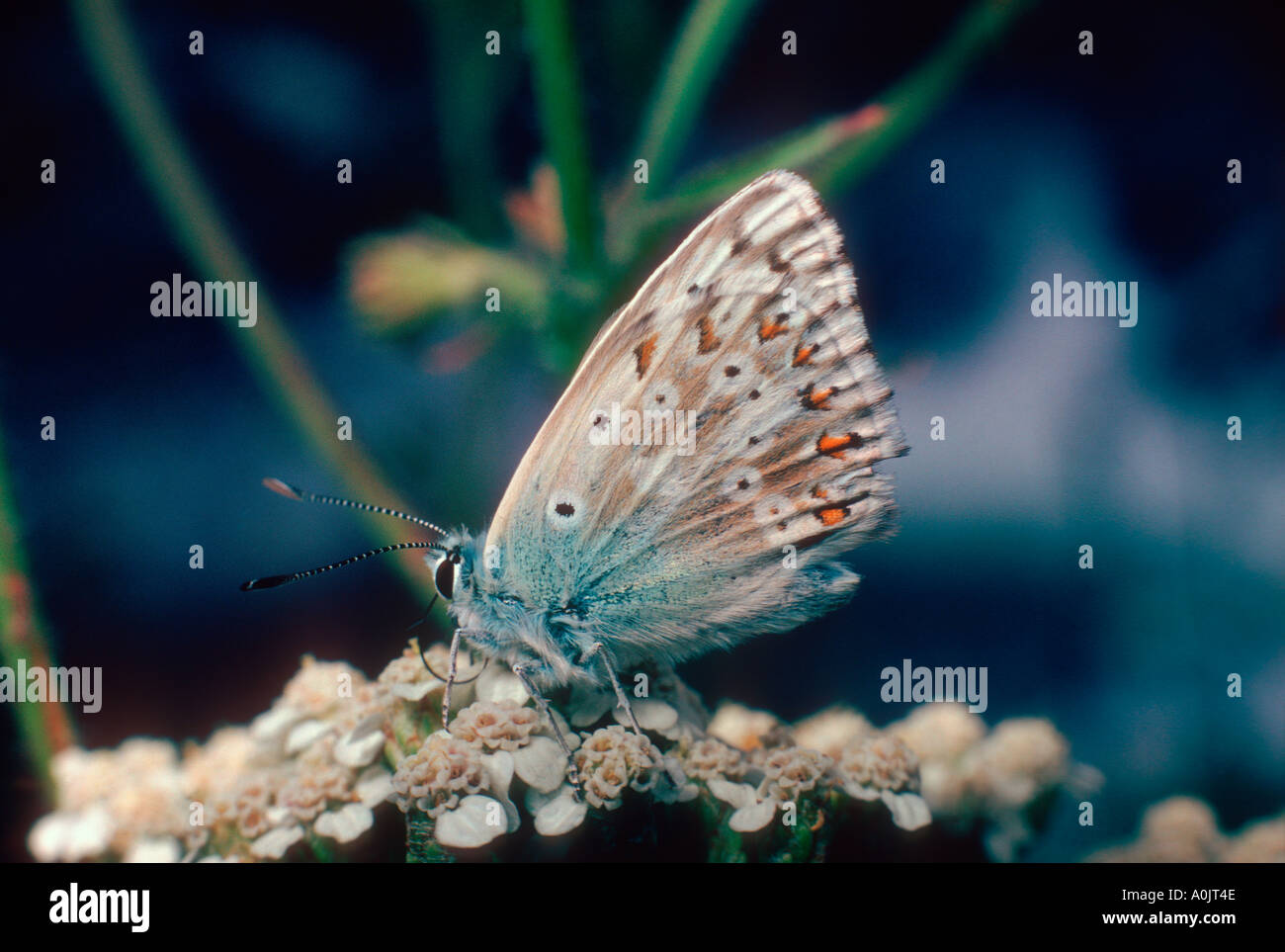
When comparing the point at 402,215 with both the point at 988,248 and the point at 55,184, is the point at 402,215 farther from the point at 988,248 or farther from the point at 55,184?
the point at 988,248

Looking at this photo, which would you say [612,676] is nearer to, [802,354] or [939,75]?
[802,354]

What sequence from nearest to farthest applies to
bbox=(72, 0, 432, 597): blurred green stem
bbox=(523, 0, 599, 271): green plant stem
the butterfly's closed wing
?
the butterfly's closed wing → bbox=(523, 0, 599, 271): green plant stem → bbox=(72, 0, 432, 597): blurred green stem

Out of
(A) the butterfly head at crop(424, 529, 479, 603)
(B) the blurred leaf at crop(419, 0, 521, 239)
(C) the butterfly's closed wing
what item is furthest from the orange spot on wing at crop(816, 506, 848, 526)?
(B) the blurred leaf at crop(419, 0, 521, 239)

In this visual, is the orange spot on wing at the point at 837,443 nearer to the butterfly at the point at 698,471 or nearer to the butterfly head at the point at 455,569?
the butterfly at the point at 698,471

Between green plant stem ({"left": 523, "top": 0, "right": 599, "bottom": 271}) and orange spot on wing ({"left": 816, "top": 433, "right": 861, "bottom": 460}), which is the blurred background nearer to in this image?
green plant stem ({"left": 523, "top": 0, "right": 599, "bottom": 271})

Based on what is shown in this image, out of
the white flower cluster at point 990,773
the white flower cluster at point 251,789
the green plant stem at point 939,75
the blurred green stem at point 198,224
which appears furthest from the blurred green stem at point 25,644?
the green plant stem at point 939,75

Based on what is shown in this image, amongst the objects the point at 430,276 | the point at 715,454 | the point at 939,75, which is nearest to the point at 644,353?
the point at 715,454
